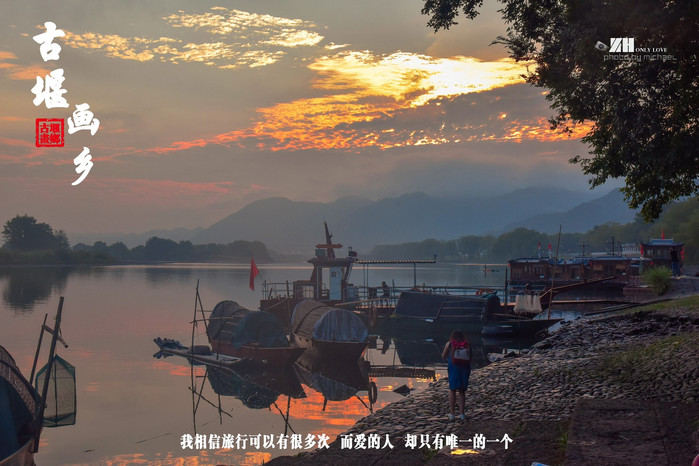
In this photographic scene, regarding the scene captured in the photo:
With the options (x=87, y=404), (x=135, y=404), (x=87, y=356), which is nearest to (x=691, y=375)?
(x=135, y=404)

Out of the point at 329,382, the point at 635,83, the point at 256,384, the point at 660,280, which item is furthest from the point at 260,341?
the point at 660,280

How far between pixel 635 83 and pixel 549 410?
806cm

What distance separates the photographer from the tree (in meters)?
13.5

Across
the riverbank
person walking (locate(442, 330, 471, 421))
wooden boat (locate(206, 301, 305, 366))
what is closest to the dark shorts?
person walking (locate(442, 330, 471, 421))

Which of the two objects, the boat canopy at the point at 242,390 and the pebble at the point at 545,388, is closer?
the pebble at the point at 545,388

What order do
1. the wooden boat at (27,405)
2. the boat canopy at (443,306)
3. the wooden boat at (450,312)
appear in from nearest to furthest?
the wooden boat at (27,405) < the wooden boat at (450,312) < the boat canopy at (443,306)

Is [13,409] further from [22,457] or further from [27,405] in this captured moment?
[22,457]

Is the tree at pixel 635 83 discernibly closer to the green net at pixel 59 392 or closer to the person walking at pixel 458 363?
the person walking at pixel 458 363

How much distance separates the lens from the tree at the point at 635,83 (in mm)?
13516

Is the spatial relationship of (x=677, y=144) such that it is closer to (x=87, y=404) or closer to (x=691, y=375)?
(x=691, y=375)

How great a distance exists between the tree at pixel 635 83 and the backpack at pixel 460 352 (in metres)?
6.06

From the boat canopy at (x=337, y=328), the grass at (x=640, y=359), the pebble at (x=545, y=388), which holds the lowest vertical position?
the boat canopy at (x=337, y=328)

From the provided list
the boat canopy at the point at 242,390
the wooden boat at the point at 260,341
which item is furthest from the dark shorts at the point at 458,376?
the wooden boat at the point at 260,341

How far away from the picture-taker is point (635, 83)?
14.7m
